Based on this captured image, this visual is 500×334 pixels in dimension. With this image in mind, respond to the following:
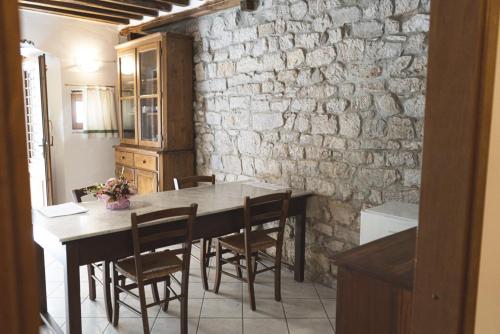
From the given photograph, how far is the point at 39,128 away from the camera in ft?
17.1

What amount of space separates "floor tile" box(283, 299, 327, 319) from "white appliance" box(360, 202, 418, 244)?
760 mm

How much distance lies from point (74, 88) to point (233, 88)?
2385mm

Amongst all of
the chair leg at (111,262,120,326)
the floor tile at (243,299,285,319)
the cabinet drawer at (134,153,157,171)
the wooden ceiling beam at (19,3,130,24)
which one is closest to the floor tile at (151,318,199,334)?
the chair leg at (111,262,120,326)

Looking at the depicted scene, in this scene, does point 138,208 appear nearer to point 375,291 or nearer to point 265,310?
point 265,310

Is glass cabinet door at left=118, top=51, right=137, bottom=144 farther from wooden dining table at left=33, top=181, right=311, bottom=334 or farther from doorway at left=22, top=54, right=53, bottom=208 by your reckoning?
wooden dining table at left=33, top=181, right=311, bottom=334

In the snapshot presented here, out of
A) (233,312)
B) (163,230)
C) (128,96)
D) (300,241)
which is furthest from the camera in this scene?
(128,96)

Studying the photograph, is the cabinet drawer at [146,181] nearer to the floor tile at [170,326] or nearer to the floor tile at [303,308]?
the floor tile at [170,326]

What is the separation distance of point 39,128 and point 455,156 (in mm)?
5276

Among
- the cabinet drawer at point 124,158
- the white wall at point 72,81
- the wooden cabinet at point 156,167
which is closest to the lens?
the wooden cabinet at point 156,167

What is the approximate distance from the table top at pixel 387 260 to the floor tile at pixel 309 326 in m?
1.45

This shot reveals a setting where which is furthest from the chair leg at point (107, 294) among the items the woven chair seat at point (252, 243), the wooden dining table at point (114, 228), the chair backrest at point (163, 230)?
the woven chair seat at point (252, 243)

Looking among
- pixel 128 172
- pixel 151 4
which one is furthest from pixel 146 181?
pixel 151 4

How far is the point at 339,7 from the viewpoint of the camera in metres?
3.24

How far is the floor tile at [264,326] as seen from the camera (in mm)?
2869
